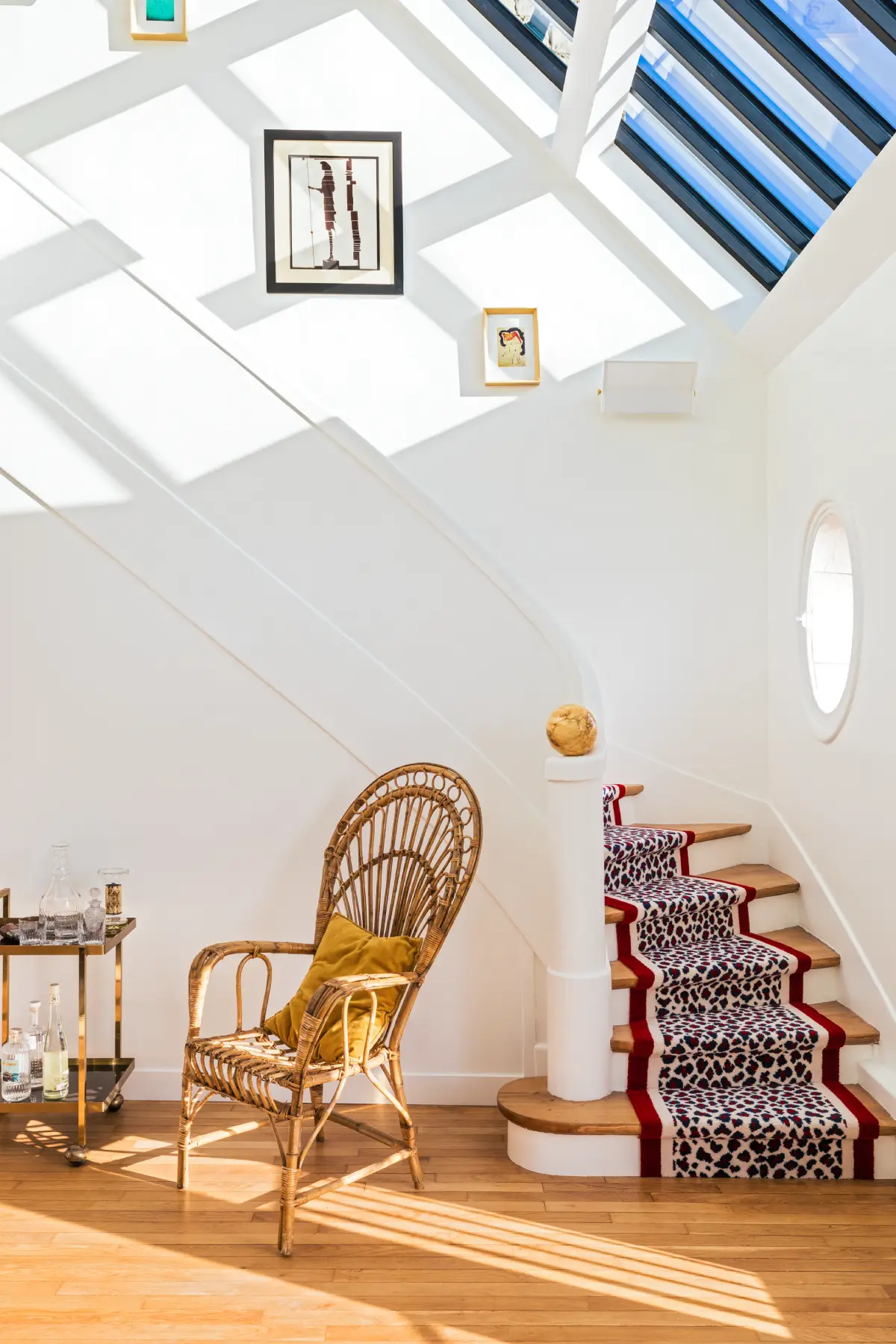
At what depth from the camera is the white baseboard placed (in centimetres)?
366

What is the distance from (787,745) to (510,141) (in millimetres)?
2729

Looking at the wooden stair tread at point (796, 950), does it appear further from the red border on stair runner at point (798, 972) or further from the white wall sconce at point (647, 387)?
the white wall sconce at point (647, 387)

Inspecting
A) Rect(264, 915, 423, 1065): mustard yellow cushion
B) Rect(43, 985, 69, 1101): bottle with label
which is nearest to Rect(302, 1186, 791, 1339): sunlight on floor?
Rect(264, 915, 423, 1065): mustard yellow cushion

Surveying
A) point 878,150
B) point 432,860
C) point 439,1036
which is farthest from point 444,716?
point 878,150

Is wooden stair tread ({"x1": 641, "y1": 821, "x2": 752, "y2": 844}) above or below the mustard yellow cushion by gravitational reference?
above

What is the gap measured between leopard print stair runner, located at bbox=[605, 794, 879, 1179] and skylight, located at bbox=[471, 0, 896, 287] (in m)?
2.40

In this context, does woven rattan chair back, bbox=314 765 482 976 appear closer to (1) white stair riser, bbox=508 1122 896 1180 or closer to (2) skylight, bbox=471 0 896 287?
(1) white stair riser, bbox=508 1122 896 1180

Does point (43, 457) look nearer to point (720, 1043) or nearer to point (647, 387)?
point (647, 387)

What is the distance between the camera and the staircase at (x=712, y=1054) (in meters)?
3.06

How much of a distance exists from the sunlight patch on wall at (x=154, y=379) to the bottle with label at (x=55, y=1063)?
1788 millimetres

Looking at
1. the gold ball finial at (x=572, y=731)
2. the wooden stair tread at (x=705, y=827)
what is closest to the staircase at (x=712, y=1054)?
the wooden stair tread at (x=705, y=827)

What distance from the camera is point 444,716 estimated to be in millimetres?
3688

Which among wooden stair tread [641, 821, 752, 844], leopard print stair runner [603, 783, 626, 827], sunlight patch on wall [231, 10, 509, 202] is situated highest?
sunlight patch on wall [231, 10, 509, 202]

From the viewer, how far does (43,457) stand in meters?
3.70
